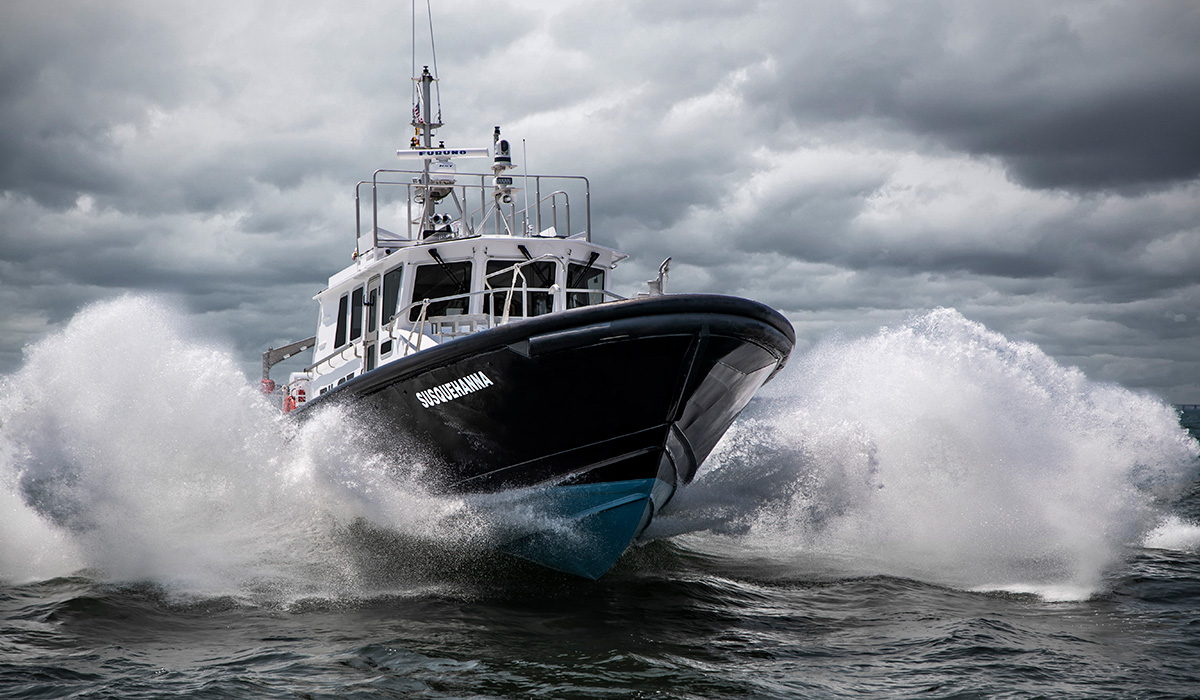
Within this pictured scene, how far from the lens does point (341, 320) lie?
1051 cm

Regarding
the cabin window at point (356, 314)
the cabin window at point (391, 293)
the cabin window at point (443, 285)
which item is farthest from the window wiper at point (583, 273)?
the cabin window at point (356, 314)

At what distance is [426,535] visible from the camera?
741 cm

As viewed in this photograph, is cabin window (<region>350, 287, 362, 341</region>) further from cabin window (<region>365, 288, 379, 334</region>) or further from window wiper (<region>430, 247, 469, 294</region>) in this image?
window wiper (<region>430, 247, 469, 294</region>)

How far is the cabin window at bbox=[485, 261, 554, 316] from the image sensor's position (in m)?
8.92

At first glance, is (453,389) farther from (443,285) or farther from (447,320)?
(443,285)

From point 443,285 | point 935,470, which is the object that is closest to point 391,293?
Result: point 443,285

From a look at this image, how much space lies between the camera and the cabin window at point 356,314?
9.94 metres

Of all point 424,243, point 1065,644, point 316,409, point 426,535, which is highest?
point 424,243

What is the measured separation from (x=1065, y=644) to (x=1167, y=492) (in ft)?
47.9

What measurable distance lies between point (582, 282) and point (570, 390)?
10.0 feet

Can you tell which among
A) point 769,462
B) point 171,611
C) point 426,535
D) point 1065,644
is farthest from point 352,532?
point 1065,644

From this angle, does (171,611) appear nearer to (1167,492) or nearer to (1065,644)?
(1065,644)

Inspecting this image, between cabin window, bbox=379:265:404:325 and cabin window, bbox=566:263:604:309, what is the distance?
5.98 ft

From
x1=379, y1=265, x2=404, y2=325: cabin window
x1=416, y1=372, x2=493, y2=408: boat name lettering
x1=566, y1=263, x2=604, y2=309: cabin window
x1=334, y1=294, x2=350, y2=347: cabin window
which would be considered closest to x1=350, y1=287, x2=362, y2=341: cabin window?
x1=334, y1=294, x2=350, y2=347: cabin window
